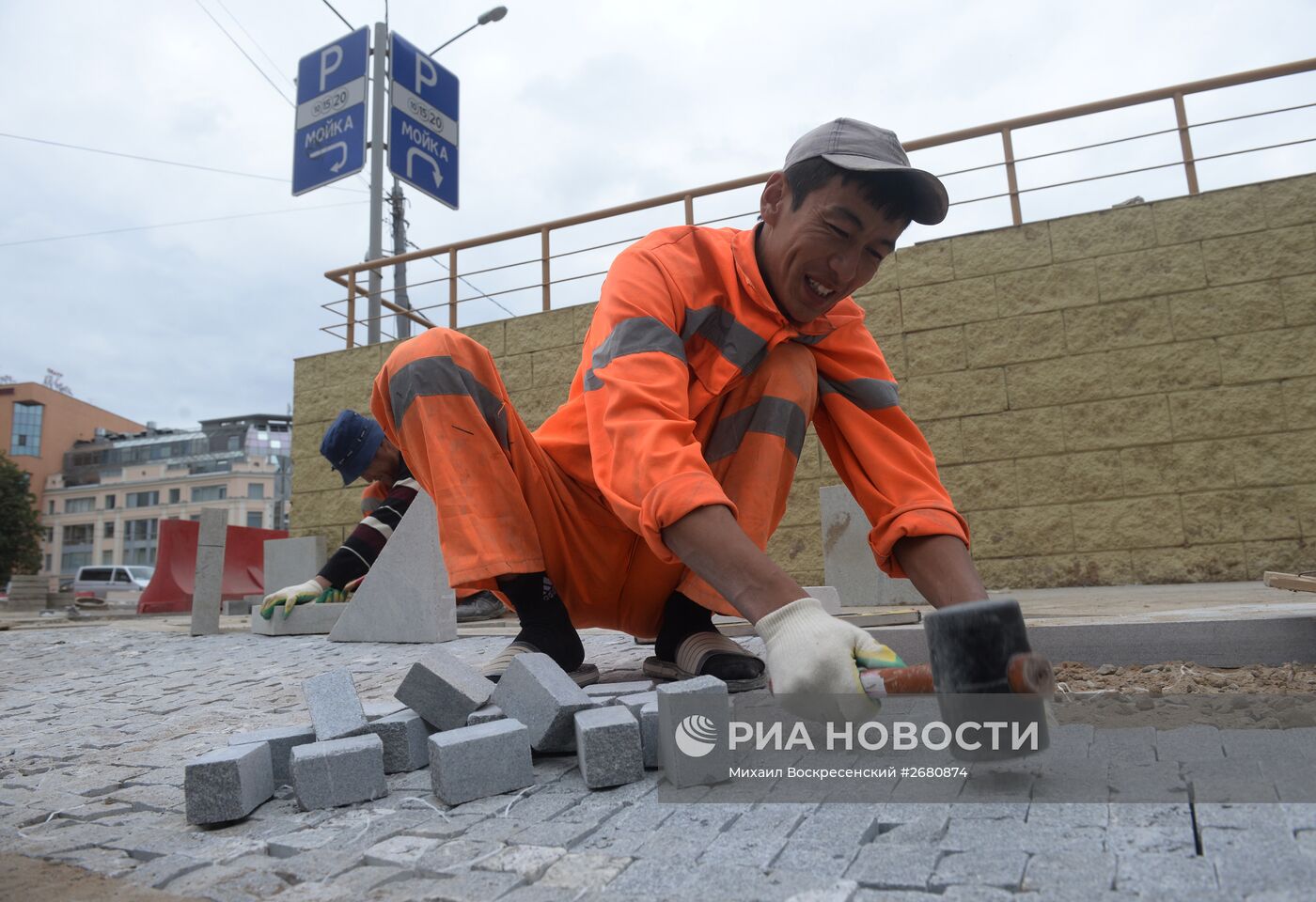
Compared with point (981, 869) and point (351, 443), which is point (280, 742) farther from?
point (351, 443)

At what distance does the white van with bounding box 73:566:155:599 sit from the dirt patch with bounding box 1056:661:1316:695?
28828 millimetres

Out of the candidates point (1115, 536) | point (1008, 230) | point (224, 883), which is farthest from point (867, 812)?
point (1008, 230)

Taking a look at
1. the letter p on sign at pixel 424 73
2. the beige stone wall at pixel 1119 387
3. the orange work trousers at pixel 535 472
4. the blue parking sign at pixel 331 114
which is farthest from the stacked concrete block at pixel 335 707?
the letter p on sign at pixel 424 73

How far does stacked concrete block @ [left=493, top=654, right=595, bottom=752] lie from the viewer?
154 cm

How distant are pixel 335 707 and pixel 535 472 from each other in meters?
0.77

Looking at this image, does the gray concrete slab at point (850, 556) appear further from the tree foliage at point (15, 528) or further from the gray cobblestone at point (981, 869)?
the tree foliage at point (15, 528)

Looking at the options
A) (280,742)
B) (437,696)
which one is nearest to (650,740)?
(437,696)

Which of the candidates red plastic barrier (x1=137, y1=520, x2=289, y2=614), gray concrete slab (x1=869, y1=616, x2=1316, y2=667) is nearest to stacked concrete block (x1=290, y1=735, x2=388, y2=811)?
gray concrete slab (x1=869, y1=616, x2=1316, y2=667)

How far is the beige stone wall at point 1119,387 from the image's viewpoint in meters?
5.67

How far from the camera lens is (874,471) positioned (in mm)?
1946

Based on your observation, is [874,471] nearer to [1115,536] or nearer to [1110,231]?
[1115,536]

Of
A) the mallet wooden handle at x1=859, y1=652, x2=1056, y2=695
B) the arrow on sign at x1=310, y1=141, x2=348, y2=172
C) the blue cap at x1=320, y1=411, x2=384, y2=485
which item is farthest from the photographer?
the arrow on sign at x1=310, y1=141, x2=348, y2=172

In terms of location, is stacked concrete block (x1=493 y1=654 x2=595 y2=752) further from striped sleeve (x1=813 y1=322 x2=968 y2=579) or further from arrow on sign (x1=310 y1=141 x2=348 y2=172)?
arrow on sign (x1=310 y1=141 x2=348 y2=172)

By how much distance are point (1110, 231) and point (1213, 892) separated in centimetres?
632
